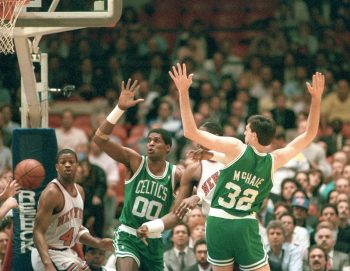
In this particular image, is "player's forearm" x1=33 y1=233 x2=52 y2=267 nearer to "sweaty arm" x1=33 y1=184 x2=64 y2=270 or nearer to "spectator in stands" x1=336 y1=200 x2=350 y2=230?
"sweaty arm" x1=33 y1=184 x2=64 y2=270

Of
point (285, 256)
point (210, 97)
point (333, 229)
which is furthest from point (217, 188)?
point (210, 97)

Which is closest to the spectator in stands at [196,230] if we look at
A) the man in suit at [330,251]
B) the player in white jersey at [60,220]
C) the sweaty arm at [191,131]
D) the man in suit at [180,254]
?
the man in suit at [180,254]

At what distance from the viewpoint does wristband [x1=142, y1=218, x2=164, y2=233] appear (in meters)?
10.6

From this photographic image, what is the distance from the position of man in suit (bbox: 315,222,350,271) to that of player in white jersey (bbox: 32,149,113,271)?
3.80 meters

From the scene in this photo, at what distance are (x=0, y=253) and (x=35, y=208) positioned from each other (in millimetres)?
1946

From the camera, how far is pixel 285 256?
13.8 metres

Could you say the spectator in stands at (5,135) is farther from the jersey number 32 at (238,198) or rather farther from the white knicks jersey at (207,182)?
the jersey number 32 at (238,198)

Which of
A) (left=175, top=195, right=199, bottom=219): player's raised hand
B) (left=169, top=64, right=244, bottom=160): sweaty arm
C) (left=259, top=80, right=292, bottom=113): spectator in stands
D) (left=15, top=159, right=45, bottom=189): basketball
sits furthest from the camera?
(left=259, top=80, right=292, bottom=113): spectator in stands

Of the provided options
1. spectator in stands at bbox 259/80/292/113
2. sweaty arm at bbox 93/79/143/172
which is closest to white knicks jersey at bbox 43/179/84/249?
sweaty arm at bbox 93/79/143/172

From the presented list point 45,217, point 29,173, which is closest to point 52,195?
point 45,217

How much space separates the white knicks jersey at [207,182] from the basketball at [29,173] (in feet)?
5.30

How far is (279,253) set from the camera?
540 inches

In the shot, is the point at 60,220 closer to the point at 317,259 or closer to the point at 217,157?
the point at 217,157

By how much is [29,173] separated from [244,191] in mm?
2373
